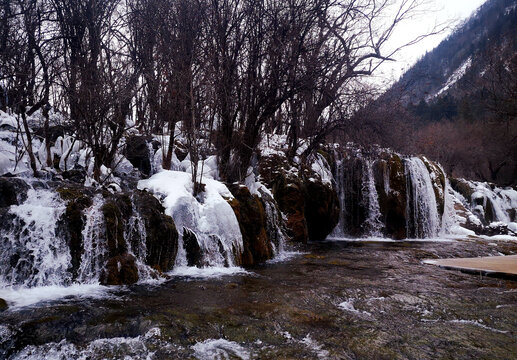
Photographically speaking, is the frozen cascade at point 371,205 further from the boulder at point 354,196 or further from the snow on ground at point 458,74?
the snow on ground at point 458,74

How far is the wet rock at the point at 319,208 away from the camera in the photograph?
11.9m

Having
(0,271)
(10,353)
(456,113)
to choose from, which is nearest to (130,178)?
(0,271)

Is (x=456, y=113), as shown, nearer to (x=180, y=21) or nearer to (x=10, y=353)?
(x=180, y=21)

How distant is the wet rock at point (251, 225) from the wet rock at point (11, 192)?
378cm

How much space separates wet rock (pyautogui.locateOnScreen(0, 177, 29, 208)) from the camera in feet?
17.4

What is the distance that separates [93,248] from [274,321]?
2.92m

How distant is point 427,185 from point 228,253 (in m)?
11.3

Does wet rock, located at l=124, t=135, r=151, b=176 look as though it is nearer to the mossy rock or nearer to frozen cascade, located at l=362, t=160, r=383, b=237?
the mossy rock

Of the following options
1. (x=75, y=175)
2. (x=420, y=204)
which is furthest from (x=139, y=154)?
(x=420, y=204)

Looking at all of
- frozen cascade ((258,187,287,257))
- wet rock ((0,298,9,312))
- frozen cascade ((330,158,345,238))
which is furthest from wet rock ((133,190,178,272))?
frozen cascade ((330,158,345,238))

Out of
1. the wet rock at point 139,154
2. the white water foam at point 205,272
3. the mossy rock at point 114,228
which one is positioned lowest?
the white water foam at point 205,272

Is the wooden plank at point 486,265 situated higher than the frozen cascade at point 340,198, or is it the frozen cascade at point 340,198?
the frozen cascade at point 340,198

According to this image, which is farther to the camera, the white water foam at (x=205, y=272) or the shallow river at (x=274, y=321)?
the white water foam at (x=205, y=272)

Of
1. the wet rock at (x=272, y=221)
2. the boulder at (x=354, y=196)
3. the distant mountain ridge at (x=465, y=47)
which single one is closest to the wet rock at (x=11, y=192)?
the wet rock at (x=272, y=221)
